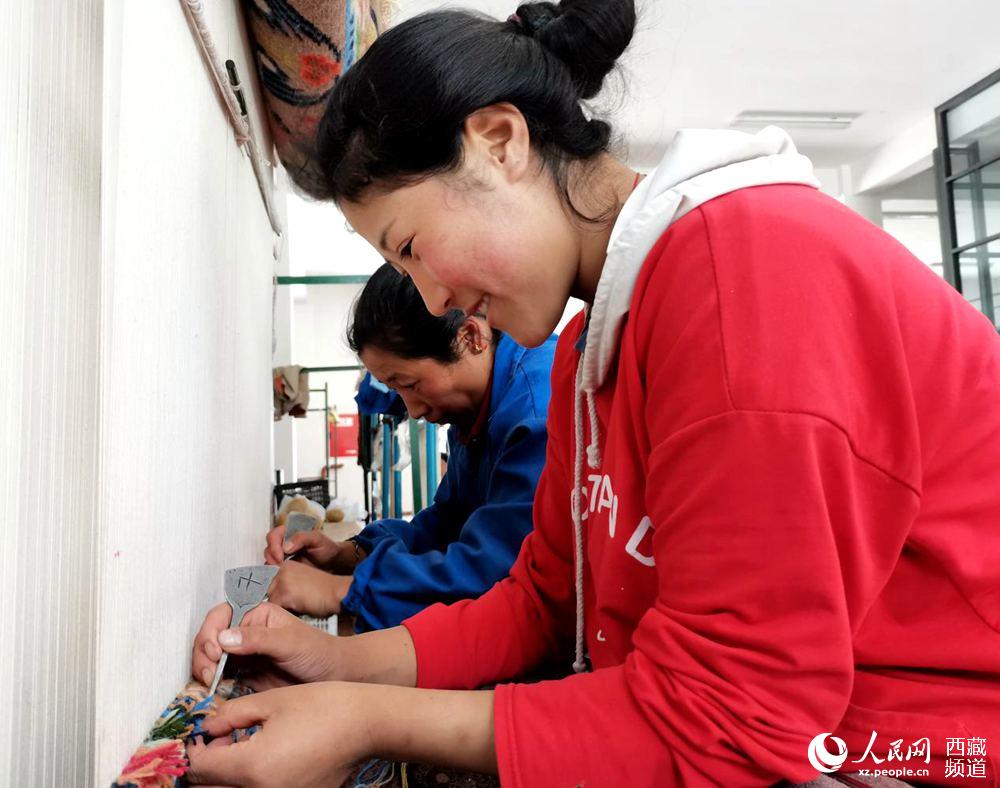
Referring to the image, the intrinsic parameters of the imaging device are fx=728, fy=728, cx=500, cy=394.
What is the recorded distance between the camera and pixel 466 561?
1058mm

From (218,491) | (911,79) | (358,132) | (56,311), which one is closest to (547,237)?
(358,132)

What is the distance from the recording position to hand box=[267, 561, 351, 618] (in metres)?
1.05

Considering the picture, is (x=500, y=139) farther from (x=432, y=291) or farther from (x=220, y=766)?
(x=220, y=766)

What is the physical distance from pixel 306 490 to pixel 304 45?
4.61 ft

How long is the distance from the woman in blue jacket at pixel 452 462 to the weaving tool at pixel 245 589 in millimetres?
222

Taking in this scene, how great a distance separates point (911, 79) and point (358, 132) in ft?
16.5

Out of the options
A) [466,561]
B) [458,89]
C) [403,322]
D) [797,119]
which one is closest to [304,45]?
[403,322]

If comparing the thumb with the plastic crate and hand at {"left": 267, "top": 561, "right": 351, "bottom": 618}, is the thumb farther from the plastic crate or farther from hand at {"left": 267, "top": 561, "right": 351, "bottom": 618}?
the plastic crate

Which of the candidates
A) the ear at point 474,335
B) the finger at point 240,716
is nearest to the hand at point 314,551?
the ear at point 474,335

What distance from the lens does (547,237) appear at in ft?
2.13

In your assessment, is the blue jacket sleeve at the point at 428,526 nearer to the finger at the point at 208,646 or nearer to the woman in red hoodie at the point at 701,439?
the finger at the point at 208,646

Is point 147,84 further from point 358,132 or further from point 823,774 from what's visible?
point 823,774

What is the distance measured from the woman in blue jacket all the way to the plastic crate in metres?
0.70

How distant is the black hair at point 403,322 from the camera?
3.86 ft
